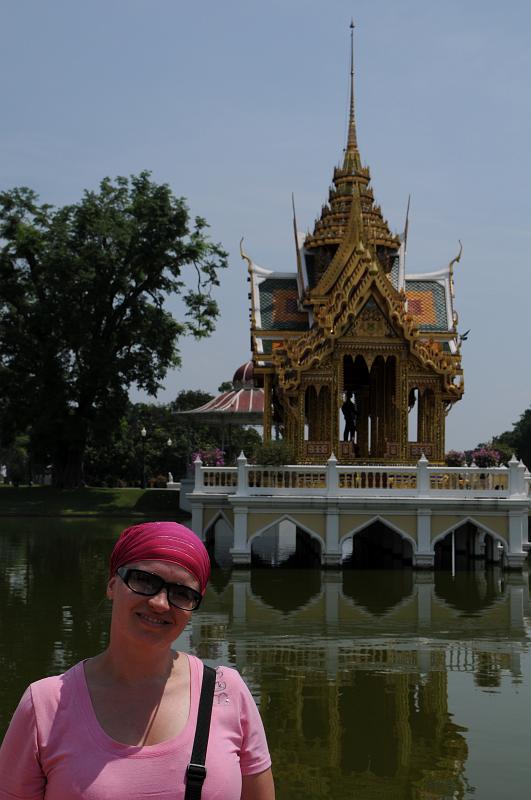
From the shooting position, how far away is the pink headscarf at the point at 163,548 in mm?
2693

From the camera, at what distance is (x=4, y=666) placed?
10844 mm

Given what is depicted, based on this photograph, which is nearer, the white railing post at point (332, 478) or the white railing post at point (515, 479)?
the white railing post at point (332, 478)

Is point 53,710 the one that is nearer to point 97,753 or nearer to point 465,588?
point 97,753

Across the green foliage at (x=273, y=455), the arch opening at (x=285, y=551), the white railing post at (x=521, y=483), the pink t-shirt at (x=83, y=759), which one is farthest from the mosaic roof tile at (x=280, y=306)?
the pink t-shirt at (x=83, y=759)

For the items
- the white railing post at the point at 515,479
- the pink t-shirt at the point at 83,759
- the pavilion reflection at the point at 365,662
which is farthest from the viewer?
the white railing post at the point at 515,479

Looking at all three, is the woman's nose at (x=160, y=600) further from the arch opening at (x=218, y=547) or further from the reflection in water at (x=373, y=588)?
the arch opening at (x=218, y=547)

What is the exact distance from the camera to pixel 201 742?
8.50 ft

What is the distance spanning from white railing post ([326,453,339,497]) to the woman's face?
1701 cm

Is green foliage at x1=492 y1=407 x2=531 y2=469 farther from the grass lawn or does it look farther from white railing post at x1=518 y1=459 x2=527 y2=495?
white railing post at x1=518 y1=459 x2=527 y2=495

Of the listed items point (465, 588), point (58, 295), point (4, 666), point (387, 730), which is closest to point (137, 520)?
point (58, 295)

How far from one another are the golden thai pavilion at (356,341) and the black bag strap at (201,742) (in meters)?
18.8

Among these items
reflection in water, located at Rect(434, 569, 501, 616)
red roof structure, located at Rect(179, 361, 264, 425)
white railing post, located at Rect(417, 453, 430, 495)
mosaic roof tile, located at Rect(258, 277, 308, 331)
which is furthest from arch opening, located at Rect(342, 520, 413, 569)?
red roof structure, located at Rect(179, 361, 264, 425)

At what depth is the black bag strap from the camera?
8.29ft

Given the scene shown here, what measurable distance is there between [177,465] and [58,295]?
2783 cm
